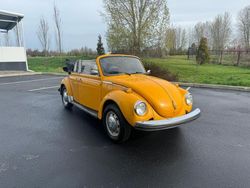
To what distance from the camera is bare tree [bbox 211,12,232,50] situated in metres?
36.2

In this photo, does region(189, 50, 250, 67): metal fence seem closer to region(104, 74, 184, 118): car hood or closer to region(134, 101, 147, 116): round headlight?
region(104, 74, 184, 118): car hood

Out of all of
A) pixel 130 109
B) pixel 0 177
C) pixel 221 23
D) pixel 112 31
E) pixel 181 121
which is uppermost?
pixel 221 23

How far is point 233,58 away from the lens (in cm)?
2205

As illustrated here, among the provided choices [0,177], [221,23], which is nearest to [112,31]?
[0,177]

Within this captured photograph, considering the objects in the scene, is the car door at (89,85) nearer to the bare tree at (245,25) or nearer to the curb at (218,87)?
the curb at (218,87)

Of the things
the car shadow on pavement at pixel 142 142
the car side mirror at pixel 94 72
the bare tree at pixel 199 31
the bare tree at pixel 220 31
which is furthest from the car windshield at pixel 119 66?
the bare tree at pixel 199 31

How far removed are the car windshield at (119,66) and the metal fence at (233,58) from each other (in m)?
18.2

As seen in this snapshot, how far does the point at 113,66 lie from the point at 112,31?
1418cm

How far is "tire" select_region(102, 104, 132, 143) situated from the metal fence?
19669 millimetres

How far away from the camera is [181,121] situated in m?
3.41

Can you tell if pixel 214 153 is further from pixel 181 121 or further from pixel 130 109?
pixel 130 109

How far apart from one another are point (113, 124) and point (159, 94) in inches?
43.4

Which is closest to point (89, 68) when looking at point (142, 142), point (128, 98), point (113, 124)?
point (113, 124)

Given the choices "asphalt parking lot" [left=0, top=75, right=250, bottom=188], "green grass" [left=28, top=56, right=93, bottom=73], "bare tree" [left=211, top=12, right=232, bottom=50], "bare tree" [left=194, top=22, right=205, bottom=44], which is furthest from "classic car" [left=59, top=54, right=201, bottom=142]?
"bare tree" [left=194, top=22, right=205, bottom=44]
